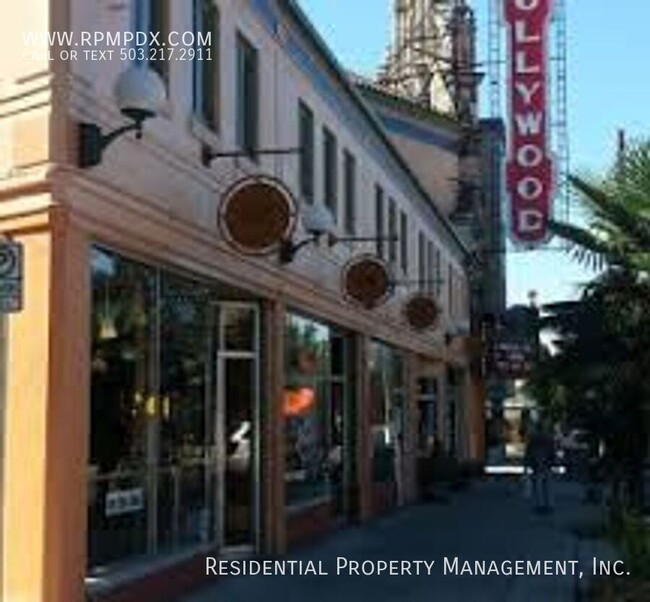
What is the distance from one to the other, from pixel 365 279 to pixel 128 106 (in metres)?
10.6

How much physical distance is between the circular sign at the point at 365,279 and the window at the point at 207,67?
660 cm

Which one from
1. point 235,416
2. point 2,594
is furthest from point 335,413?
point 2,594

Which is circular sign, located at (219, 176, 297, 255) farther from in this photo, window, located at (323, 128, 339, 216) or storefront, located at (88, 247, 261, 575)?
window, located at (323, 128, 339, 216)

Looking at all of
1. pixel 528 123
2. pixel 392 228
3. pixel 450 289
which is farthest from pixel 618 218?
pixel 528 123

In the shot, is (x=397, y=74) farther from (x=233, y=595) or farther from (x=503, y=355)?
(x=233, y=595)

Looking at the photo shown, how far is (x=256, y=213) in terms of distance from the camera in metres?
15.5

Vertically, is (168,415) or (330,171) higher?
(330,171)

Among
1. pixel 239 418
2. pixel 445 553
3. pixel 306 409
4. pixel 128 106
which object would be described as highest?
pixel 128 106

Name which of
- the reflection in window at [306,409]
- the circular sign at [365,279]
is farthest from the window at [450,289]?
the circular sign at [365,279]

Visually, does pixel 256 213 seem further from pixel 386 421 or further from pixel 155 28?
pixel 386 421

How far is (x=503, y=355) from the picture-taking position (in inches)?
1935

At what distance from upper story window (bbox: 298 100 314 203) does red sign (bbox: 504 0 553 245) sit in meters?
21.9

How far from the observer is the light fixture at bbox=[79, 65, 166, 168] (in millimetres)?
12164

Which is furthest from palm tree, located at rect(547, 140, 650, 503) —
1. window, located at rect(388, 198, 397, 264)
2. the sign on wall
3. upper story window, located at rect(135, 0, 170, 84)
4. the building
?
window, located at rect(388, 198, 397, 264)
